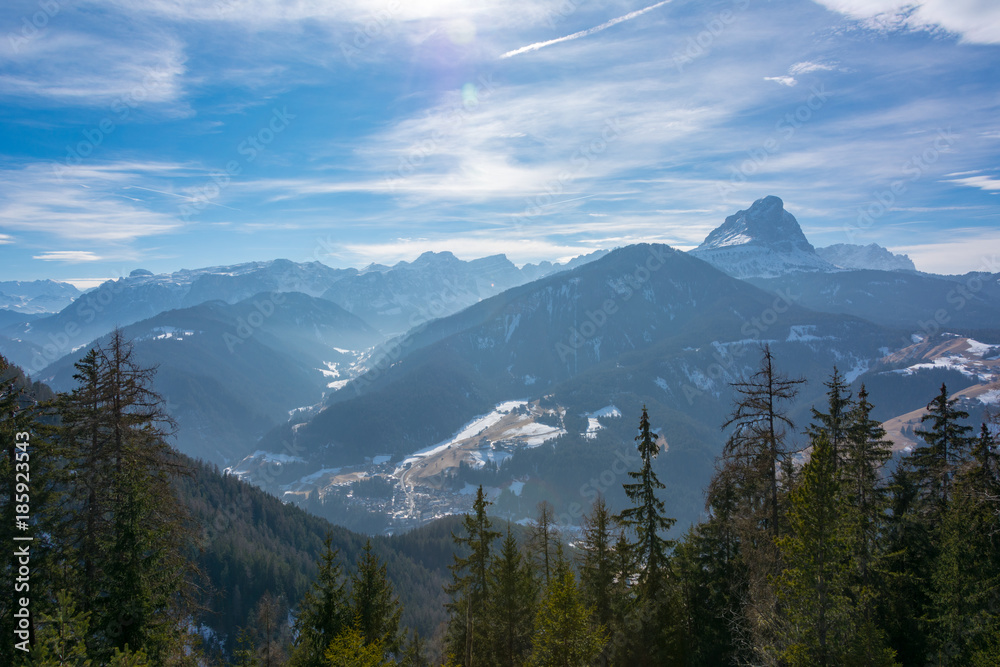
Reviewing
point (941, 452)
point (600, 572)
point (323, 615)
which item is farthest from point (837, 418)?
point (323, 615)

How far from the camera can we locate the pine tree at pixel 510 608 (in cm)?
3061

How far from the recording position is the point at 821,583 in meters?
18.9

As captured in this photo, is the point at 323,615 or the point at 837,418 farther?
the point at 837,418

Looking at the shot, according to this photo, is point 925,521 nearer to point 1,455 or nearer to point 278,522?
point 1,455

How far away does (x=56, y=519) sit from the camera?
70.6ft

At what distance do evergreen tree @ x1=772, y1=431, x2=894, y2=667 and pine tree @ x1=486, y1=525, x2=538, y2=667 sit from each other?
15.7 metres

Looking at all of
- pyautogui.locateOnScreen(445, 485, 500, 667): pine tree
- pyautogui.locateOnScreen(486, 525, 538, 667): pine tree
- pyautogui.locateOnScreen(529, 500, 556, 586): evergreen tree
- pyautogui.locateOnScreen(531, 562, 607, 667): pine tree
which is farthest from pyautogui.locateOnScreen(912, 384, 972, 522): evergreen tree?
pyautogui.locateOnScreen(445, 485, 500, 667): pine tree

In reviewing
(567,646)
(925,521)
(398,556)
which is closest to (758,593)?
(567,646)

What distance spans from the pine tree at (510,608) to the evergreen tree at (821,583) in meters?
15.7

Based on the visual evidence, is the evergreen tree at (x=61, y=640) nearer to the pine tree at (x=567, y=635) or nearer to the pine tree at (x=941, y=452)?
the pine tree at (x=567, y=635)

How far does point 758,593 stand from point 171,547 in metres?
27.0

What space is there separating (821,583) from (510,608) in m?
17.7

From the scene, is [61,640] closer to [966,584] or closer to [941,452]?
[966,584]

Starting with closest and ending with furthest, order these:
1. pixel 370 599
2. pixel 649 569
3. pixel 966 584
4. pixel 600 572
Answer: pixel 966 584 → pixel 370 599 → pixel 649 569 → pixel 600 572
